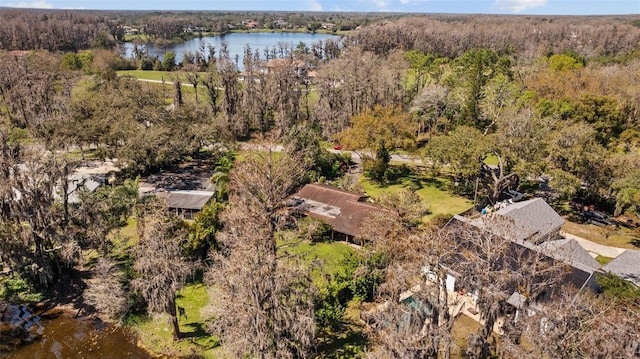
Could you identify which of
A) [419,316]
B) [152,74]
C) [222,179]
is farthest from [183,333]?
[152,74]

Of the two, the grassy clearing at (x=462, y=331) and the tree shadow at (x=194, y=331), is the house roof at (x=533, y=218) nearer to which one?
the grassy clearing at (x=462, y=331)

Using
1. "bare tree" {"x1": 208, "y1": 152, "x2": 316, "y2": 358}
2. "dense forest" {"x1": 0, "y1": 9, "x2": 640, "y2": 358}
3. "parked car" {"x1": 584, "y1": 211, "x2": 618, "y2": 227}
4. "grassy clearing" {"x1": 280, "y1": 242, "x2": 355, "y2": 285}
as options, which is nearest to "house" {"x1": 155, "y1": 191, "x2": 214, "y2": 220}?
"dense forest" {"x1": 0, "y1": 9, "x2": 640, "y2": 358}

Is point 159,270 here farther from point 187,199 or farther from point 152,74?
point 152,74

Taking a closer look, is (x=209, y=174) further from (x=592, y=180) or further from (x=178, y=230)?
(x=592, y=180)

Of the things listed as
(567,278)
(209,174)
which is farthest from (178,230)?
(567,278)

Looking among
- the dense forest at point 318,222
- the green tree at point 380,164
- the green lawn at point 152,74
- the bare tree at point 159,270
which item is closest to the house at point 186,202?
the dense forest at point 318,222
